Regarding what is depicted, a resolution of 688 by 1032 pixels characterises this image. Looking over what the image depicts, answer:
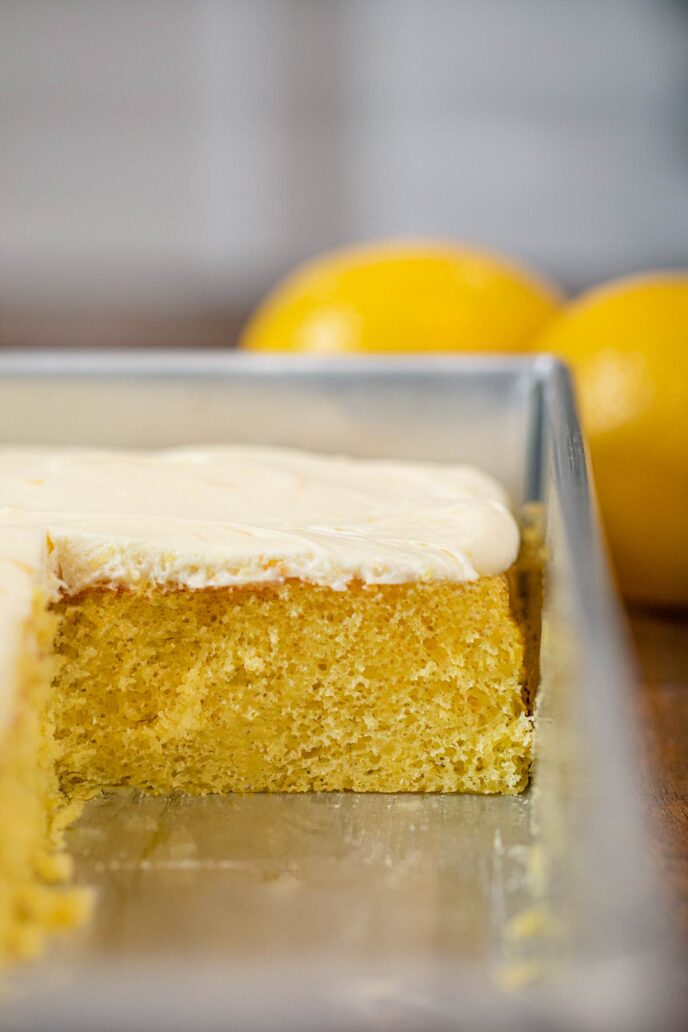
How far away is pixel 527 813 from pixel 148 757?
0.25m

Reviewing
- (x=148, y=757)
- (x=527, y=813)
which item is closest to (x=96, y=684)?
(x=148, y=757)

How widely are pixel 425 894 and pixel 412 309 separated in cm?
74

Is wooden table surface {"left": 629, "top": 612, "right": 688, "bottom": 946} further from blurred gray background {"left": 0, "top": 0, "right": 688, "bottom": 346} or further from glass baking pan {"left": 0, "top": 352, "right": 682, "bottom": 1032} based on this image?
blurred gray background {"left": 0, "top": 0, "right": 688, "bottom": 346}

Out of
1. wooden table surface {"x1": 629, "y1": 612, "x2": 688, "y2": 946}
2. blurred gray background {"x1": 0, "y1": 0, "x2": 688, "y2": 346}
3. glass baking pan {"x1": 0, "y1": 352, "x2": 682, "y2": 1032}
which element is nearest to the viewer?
glass baking pan {"x1": 0, "y1": 352, "x2": 682, "y2": 1032}

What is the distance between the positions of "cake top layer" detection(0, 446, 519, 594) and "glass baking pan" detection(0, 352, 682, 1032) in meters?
0.09

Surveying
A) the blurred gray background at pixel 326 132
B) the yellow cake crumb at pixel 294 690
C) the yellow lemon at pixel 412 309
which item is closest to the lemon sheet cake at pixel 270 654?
the yellow cake crumb at pixel 294 690

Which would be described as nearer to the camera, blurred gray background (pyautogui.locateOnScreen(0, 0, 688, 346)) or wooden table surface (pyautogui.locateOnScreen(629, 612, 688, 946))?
wooden table surface (pyautogui.locateOnScreen(629, 612, 688, 946))

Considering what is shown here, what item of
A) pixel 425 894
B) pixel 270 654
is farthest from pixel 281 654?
pixel 425 894

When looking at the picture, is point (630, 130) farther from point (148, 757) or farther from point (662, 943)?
point (662, 943)

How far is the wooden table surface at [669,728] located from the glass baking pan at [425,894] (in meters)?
0.02

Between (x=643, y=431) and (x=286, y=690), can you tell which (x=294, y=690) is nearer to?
(x=286, y=690)

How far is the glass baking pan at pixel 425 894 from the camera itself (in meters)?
0.37

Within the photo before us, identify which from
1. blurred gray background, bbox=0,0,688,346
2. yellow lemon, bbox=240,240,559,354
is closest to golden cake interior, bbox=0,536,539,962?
yellow lemon, bbox=240,240,559,354

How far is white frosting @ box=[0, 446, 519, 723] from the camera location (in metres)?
0.67
